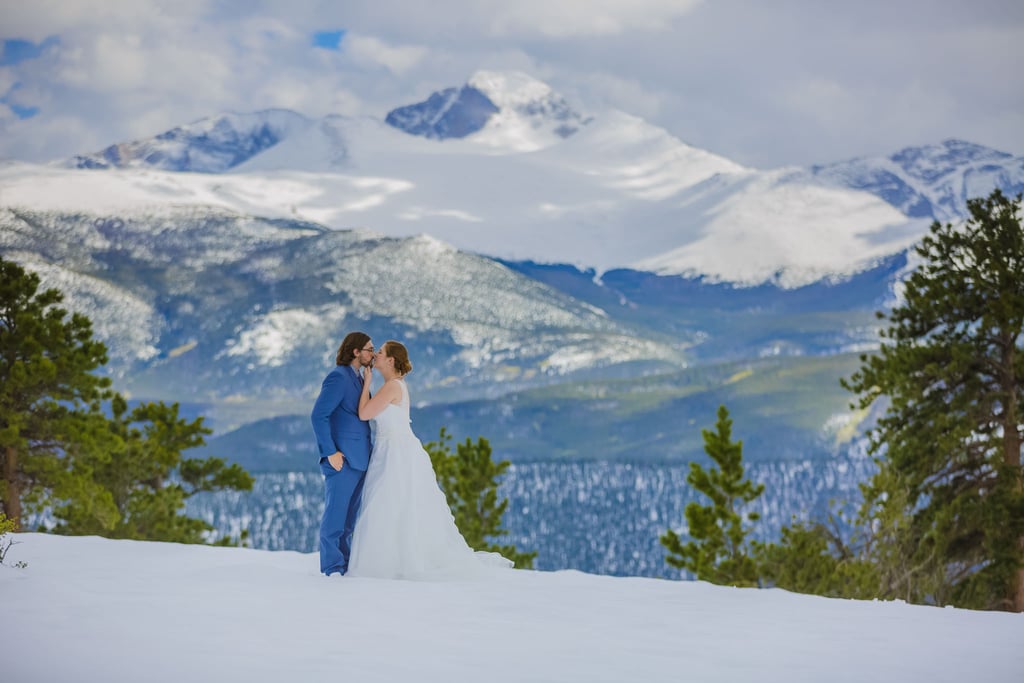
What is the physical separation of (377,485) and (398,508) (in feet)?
1.29

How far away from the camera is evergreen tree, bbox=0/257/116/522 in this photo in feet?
109

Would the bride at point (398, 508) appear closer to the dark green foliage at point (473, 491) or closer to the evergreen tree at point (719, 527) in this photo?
the evergreen tree at point (719, 527)

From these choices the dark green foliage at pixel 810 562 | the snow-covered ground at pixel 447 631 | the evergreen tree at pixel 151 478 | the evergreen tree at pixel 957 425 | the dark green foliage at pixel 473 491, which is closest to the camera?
the snow-covered ground at pixel 447 631

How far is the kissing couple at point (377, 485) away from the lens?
16.5 metres

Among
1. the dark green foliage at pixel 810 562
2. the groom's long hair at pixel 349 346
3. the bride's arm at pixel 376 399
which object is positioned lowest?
the dark green foliage at pixel 810 562

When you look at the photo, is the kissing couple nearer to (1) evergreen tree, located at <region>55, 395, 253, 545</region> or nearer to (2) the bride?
(2) the bride

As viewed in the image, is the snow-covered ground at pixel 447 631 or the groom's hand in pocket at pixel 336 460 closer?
the snow-covered ground at pixel 447 631

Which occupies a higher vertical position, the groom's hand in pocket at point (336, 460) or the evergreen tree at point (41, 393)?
the evergreen tree at point (41, 393)

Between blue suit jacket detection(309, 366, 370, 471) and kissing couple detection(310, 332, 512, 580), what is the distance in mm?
12

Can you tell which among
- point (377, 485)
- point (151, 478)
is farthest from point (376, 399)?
point (151, 478)

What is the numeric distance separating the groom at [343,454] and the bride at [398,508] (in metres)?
0.17

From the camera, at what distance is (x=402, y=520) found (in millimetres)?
16688

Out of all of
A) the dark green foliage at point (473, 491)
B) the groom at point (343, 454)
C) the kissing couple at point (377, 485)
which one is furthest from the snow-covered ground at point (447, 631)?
the dark green foliage at point (473, 491)

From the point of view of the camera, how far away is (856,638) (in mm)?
13156
